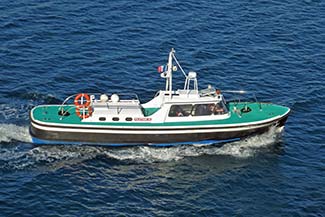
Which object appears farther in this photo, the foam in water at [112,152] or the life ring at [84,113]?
the life ring at [84,113]

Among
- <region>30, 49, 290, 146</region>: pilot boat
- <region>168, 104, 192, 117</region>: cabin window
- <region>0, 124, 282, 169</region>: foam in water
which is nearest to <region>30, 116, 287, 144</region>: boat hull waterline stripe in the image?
<region>30, 49, 290, 146</region>: pilot boat

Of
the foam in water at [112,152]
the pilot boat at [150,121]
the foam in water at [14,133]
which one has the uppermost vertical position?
the pilot boat at [150,121]

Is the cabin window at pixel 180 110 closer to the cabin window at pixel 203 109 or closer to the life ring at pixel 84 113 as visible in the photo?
the cabin window at pixel 203 109

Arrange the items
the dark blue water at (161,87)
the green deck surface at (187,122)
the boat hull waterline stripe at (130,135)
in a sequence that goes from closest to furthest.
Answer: the dark blue water at (161,87)
the boat hull waterline stripe at (130,135)
the green deck surface at (187,122)

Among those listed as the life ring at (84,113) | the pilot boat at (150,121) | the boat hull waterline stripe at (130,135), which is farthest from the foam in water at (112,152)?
the life ring at (84,113)

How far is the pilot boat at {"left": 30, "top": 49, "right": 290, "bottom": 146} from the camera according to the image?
53000mm

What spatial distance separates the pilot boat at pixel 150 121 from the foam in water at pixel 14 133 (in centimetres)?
101

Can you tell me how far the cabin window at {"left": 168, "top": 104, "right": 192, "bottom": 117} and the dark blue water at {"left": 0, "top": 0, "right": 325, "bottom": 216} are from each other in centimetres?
277

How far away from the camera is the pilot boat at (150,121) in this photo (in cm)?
5300

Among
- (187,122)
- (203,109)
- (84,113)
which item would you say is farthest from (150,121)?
(84,113)

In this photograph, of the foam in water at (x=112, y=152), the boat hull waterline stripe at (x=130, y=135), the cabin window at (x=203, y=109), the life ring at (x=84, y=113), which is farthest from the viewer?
the cabin window at (x=203, y=109)

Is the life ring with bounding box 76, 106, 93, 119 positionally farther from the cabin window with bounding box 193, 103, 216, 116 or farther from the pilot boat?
the cabin window with bounding box 193, 103, 216, 116

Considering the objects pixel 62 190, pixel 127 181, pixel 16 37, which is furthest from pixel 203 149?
pixel 16 37

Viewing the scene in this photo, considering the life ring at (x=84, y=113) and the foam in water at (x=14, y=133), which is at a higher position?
the life ring at (x=84, y=113)
